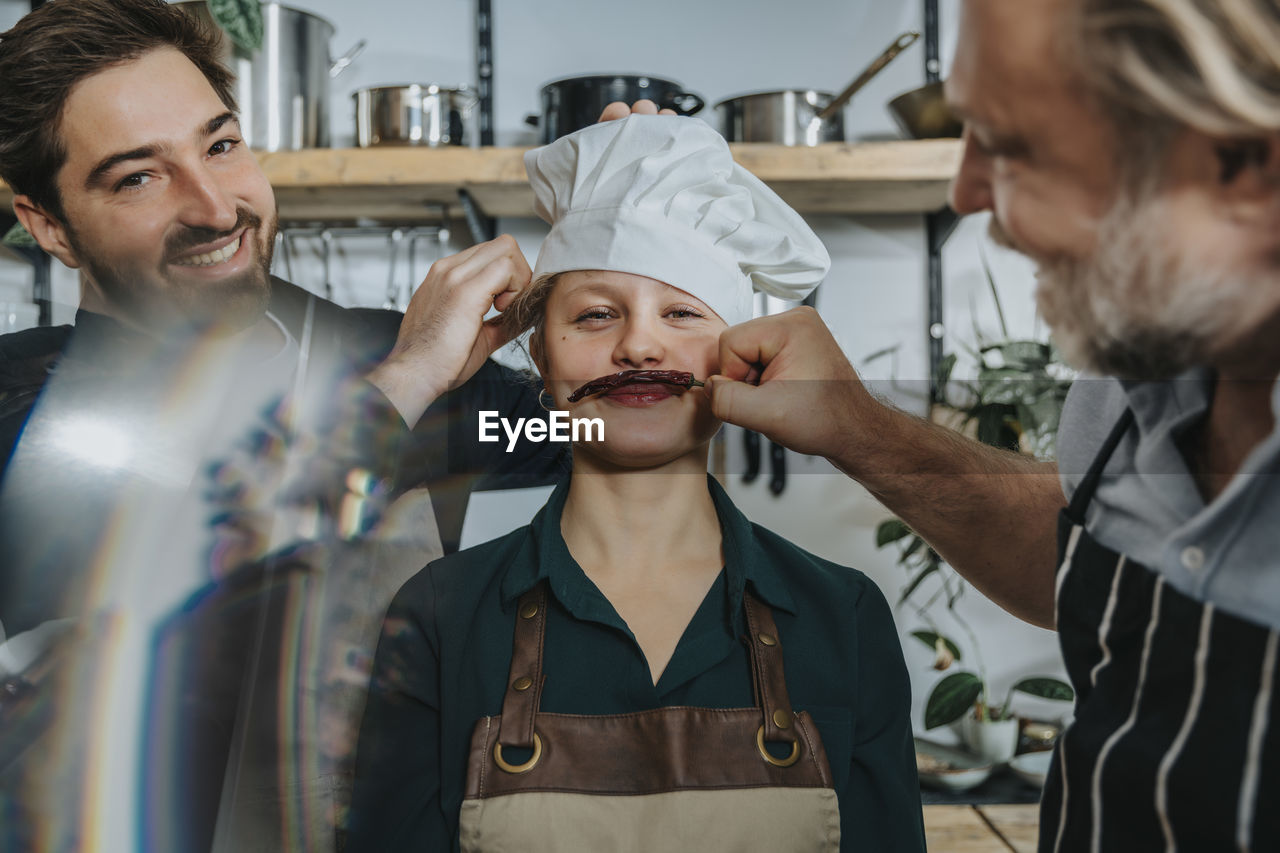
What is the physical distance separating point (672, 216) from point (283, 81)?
745 millimetres

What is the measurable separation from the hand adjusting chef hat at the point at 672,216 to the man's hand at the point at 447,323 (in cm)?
4

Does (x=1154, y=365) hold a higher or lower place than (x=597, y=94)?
lower

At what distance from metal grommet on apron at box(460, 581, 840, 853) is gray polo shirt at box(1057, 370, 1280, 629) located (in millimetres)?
218

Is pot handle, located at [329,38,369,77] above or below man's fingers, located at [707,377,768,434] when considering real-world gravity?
above

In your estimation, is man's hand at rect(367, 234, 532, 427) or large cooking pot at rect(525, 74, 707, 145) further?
large cooking pot at rect(525, 74, 707, 145)

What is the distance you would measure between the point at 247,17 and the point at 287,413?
68 centimetres

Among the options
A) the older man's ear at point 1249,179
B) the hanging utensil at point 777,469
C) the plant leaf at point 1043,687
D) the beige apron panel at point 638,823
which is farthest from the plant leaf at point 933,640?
the older man's ear at point 1249,179

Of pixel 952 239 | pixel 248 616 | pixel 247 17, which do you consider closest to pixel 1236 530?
pixel 248 616

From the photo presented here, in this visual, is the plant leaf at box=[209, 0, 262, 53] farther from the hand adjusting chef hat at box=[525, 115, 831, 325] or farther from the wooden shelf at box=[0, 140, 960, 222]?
the hand adjusting chef hat at box=[525, 115, 831, 325]

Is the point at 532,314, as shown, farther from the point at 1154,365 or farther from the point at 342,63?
the point at 342,63

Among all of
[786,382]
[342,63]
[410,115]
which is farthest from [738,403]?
[342,63]

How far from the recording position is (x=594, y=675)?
1.84ft

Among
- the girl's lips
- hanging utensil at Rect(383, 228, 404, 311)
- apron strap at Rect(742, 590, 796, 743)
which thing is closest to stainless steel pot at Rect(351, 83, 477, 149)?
hanging utensil at Rect(383, 228, 404, 311)

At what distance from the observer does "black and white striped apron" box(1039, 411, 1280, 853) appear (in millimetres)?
352
